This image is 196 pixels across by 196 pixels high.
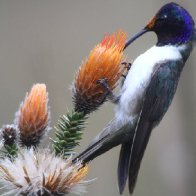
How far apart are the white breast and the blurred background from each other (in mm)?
1137

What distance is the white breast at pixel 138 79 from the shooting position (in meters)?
3.82

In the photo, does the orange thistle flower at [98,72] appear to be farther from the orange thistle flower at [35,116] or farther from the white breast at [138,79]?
the white breast at [138,79]

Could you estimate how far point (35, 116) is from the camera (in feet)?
7.09

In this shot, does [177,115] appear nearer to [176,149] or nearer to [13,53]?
[176,149]

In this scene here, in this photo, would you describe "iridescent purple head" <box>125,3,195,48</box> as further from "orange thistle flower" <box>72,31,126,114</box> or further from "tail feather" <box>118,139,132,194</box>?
"orange thistle flower" <box>72,31,126,114</box>

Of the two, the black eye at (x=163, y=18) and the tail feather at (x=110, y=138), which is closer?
the tail feather at (x=110, y=138)

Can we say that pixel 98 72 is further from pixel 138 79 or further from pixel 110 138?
pixel 138 79

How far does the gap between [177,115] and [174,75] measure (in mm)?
1827

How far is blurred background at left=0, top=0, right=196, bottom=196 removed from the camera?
17.6ft

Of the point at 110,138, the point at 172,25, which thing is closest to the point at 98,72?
the point at 110,138

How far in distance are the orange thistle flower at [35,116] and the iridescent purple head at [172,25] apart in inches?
65.3

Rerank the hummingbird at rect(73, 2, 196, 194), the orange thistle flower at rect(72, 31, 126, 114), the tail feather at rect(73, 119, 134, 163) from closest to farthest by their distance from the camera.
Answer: the orange thistle flower at rect(72, 31, 126, 114)
the tail feather at rect(73, 119, 134, 163)
the hummingbird at rect(73, 2, 196, 194)

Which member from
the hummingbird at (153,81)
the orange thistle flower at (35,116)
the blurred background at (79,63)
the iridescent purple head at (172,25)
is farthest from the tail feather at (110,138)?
the blurred background at (79,63)

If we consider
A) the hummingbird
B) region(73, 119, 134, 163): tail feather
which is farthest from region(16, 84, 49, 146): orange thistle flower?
the hummingbird
